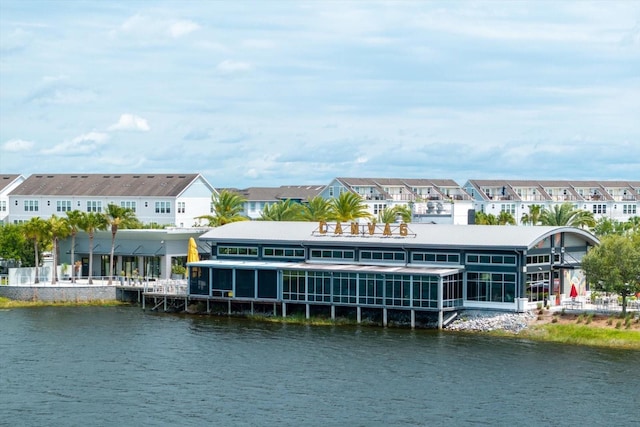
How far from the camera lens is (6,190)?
128500mm

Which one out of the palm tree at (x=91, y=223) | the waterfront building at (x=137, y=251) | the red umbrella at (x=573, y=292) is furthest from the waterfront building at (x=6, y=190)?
the red umbrella at (x=573, y=292)

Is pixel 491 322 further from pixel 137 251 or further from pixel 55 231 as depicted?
pixel 55 231

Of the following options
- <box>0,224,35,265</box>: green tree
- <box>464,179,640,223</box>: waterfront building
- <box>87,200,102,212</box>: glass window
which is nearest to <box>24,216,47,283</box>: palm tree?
<box>0,224,35,265</box>: green tree

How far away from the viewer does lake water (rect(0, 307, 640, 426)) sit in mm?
45594

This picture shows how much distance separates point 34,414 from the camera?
4544 centimetres

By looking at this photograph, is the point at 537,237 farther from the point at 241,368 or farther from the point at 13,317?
the point at 13,317

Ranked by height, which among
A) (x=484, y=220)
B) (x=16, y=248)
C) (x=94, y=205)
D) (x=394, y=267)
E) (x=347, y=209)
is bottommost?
(x=394, y=267)

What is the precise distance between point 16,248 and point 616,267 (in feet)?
177

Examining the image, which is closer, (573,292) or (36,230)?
(573,292)

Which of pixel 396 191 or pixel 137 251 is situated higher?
pixel 396 191

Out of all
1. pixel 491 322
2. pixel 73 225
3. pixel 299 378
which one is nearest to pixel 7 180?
pixel 73 225

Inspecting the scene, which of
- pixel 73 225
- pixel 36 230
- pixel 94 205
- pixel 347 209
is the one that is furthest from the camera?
pixel 94 205

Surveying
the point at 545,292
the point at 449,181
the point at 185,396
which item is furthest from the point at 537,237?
the point at 449,181

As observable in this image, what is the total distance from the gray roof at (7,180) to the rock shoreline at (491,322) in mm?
78050
